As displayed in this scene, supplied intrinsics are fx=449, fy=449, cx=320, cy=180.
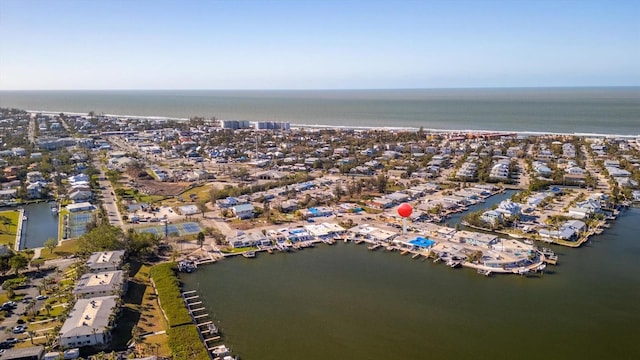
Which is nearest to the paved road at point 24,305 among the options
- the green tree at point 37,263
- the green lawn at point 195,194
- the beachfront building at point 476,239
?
the green tree at point 37,263

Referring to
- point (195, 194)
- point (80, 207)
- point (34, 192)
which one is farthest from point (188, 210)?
point (34, 192)

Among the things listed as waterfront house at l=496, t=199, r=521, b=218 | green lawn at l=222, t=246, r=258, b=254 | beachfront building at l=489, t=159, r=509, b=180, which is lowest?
green lawn at l=222, t=246, r=258, b=254

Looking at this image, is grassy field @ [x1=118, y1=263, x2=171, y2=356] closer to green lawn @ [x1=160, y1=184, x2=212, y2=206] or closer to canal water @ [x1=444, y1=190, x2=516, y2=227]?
green lawn @ [x1=160, y1=184, x2=212, y2=206]

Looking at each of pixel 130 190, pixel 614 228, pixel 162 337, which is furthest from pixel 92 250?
pixel 614 228

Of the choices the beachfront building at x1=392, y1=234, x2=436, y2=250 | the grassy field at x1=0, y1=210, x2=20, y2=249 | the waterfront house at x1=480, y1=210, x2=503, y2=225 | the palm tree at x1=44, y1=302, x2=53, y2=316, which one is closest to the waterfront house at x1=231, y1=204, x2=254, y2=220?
the beachfront building at x1=392, y1=234, x2=436, y2=250

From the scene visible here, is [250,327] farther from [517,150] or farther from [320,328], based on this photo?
[517,150]

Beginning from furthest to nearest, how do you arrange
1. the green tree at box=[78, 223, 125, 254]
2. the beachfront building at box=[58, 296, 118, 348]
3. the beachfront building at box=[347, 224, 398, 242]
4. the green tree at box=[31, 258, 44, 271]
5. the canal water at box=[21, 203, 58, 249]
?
the canal water at box=[21, 203, 58, 249], the beachfront building at box=[347, 224, 398, 242], the green tree at box=[78, 223, 125, 254], the green tree at box=[31, 258, 44, 271], the beachfront building at box=[58, 296, 118, 348]
